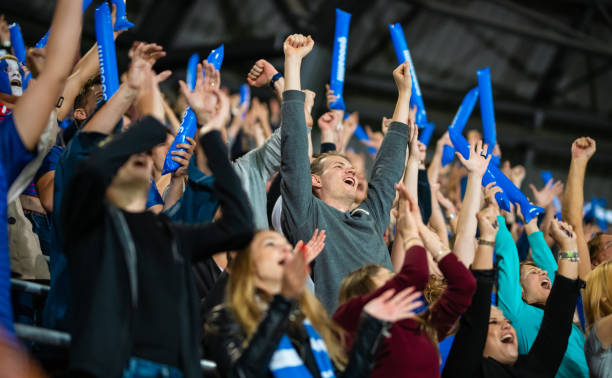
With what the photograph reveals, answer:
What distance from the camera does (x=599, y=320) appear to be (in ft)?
9.14

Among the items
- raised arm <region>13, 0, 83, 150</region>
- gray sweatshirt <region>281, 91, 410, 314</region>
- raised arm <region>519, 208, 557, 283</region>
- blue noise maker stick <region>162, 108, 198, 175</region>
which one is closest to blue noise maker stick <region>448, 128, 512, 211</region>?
raised arm <region>519, 208, 557, 283</region>

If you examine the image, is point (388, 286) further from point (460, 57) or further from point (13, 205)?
point (460, 57)

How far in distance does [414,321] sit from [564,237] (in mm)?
1011

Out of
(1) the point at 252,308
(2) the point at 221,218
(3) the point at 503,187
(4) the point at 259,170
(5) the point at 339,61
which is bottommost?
(1) the point at 252,308

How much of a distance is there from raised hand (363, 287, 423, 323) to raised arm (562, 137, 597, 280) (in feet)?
5.70

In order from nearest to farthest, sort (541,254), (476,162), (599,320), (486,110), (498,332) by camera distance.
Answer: (498,332) < (599,320) < (476,162) < (541,254) < (486,110)

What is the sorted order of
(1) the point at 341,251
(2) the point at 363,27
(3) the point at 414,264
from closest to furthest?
(3) the point at 414,264 < (1) the point at 341,251 < (2) the point at 363,27

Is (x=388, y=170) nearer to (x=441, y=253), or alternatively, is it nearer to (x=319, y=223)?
(x=319, y=223)

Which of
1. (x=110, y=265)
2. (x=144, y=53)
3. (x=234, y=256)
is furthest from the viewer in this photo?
(x=234, y=256)

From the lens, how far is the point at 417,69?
11531 millimetres

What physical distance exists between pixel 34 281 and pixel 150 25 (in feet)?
24.9

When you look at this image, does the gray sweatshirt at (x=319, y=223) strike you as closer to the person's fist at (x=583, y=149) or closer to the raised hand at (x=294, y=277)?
the raised hand at (x=294, y=277)

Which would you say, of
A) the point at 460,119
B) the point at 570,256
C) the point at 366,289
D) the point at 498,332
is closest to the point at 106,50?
the point at 366,289

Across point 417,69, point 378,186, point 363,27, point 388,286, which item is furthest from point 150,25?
point 388,286
